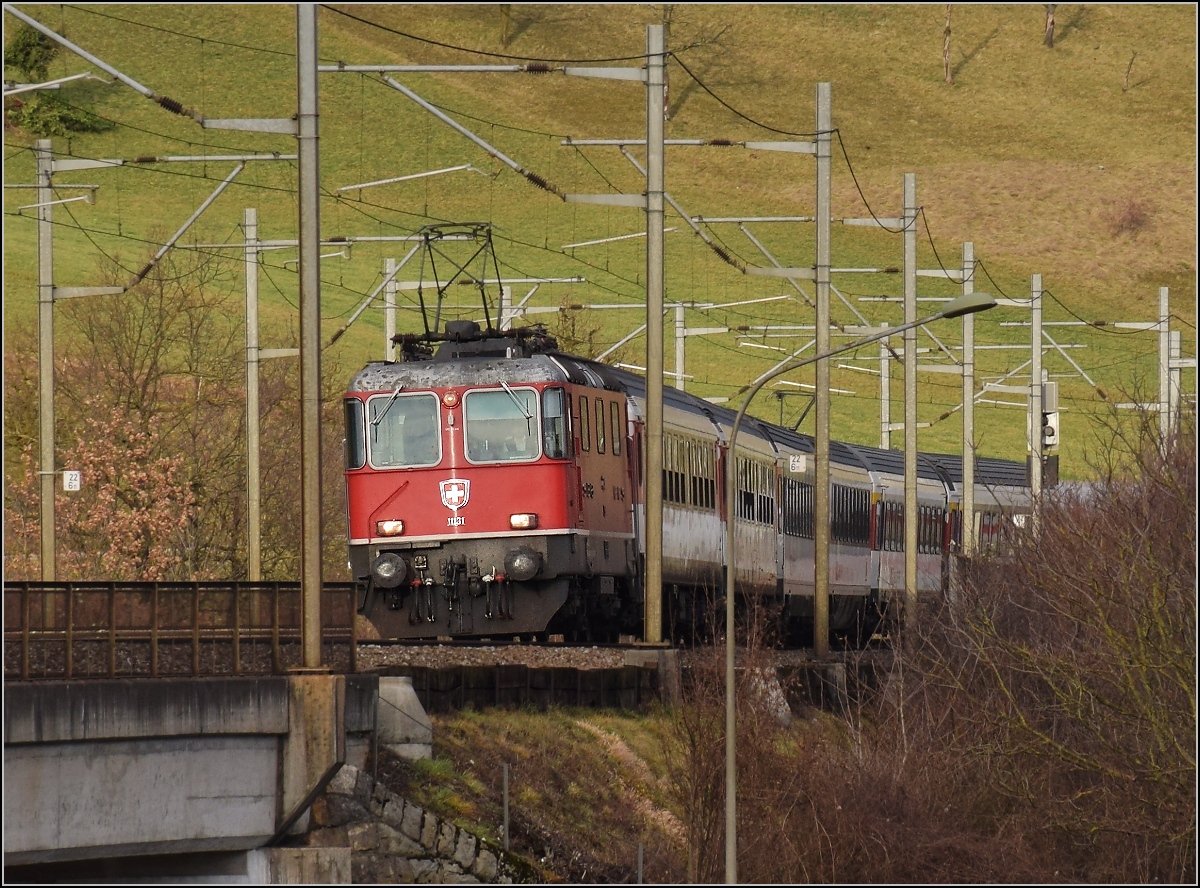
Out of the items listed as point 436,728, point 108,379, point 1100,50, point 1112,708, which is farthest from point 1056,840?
point 1100,50

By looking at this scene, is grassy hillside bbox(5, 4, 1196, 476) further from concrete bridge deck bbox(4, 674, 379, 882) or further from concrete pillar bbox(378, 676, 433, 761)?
concrete bridge deck bbox(4, 674, 379, 882)

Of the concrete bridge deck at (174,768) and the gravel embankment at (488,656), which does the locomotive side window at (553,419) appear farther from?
the concrete bridge deck at (174,768)

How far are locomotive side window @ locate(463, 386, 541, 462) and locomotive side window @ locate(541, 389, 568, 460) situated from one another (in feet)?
0.33

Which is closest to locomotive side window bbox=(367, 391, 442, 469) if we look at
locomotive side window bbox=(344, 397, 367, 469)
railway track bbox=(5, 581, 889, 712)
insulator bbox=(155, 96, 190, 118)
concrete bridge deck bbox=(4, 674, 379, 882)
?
locomotive side window bbox=(344, 397, 367, 469)

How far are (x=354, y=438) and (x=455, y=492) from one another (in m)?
1.68

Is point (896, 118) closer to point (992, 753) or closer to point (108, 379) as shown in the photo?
point (108, 379)

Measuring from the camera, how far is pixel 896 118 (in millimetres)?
129250

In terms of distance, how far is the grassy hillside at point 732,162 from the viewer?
92.2m

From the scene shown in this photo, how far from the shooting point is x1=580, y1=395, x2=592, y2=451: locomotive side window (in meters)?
A: 27.6

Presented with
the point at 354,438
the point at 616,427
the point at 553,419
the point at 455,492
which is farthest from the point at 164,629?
the point at 616,427

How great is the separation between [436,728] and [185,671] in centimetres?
384

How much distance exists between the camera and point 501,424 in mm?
27422

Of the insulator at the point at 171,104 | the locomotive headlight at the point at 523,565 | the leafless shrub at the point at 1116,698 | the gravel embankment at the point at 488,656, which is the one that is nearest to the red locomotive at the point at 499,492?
the locomotive headlight at the point at 523,565

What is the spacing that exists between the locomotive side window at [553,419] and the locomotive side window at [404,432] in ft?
4.50
